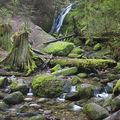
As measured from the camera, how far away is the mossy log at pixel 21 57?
50.5ft

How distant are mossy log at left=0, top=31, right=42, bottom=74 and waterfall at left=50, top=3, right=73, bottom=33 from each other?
12139 mm

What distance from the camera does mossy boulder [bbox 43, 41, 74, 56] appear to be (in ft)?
66.1

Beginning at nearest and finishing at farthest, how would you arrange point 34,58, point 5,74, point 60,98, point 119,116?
1. point 119,116
2. point 60,98
3. point 5,74
4. point 34,58

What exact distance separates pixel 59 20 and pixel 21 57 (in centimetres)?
1325

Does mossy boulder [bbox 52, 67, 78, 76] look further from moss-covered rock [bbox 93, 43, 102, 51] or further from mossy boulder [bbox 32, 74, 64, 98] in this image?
moss-covered rock [bbox 93, 43, 102, 51]

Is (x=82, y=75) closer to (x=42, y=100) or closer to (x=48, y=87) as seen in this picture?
(x=48, y=87)

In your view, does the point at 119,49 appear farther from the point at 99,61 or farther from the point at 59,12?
A: the point at 59,12

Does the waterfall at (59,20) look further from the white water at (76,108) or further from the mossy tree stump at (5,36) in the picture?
the white water at (76,108)

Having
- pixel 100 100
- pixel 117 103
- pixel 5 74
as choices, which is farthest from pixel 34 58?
pixel 117 103

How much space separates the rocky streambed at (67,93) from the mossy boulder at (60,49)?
3.05 meters

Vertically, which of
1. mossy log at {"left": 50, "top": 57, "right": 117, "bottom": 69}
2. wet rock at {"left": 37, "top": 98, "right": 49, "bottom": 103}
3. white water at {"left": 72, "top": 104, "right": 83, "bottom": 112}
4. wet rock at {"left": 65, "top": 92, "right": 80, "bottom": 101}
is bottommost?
white water at {"left": 72, "top": 104, "right": 83, "bottom": 112}

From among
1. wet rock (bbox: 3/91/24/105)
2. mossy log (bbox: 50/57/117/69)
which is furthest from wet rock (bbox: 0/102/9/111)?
mossy log (bbox: 50/57/117/69)

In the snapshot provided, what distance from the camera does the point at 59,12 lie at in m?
29.0

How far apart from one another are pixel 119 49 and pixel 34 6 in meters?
16.2
